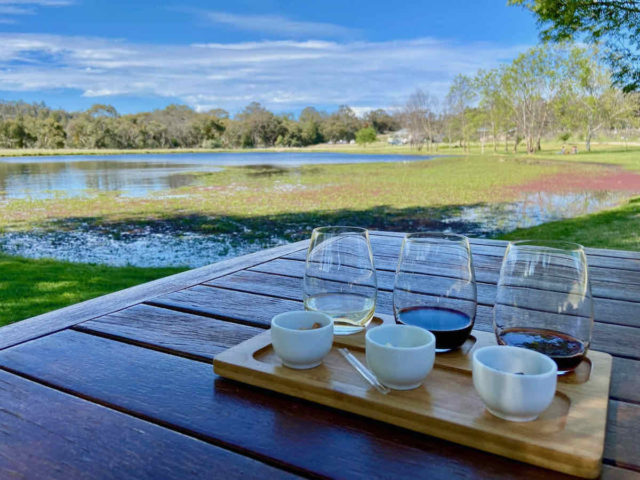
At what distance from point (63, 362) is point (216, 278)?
50 cm

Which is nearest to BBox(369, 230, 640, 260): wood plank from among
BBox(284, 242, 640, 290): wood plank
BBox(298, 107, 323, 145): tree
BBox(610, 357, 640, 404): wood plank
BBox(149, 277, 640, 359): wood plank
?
BBox(284, 242, 640, 290): wood plank

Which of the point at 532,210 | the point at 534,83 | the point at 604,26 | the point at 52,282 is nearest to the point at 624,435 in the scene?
the point at 52,282

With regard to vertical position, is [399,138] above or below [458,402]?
above

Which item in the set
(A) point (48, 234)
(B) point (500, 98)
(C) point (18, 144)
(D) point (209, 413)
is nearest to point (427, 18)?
(B) point (500, 98)

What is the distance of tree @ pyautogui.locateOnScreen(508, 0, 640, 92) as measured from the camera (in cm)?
398

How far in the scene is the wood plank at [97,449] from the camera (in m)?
0.41

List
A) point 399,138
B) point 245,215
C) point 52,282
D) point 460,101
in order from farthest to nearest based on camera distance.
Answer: point 399,138, point 460,101, point 245,215, point 52,282

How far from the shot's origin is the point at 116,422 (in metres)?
0.49

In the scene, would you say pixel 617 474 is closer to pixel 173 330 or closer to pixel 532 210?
pixel 173 330

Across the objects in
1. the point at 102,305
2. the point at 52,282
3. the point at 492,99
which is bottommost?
the point at 52,282

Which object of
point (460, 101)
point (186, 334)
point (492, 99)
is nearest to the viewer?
point (186, 334)

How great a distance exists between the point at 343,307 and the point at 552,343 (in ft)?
0.85

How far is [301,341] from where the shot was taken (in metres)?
0.54

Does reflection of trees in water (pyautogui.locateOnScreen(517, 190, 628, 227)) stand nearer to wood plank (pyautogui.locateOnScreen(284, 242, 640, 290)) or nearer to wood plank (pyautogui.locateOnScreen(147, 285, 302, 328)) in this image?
wood plank (pyautogui.locateOnScreen(284, 242, 640, 290))
